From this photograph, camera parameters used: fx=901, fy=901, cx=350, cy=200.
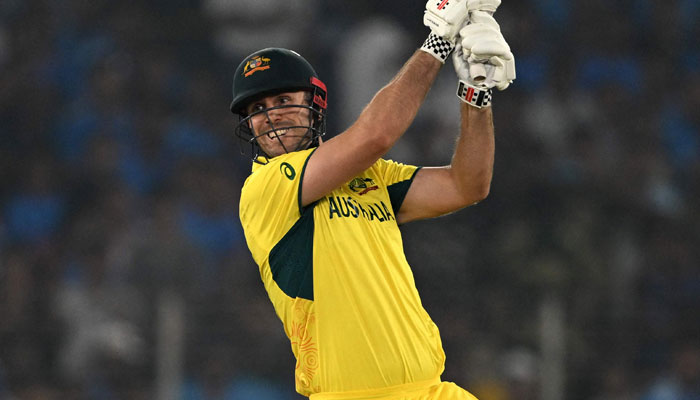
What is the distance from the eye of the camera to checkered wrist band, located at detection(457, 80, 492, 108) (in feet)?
10.9

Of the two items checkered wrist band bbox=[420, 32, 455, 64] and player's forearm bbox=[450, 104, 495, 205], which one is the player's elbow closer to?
player's forearm bbox=[450, 104, 495, 205]

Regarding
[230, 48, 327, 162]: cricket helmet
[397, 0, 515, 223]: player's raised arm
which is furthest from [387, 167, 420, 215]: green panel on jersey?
[230, 48, 327, 162]: cricket helmet

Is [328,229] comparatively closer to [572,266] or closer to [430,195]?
[430,195]

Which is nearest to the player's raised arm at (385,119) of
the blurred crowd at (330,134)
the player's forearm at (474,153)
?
the player's forearm at (474,153)

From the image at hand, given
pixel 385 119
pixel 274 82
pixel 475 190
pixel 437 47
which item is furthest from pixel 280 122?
pixel 475 190

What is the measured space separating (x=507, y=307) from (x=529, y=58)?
2464 millimetres

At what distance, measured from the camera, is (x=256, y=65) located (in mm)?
3576

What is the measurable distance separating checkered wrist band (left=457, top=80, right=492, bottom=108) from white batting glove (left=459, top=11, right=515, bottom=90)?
0.04m

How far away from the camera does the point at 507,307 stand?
7.02 meters

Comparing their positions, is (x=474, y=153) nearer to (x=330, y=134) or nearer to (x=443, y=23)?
(x=443, y=23)

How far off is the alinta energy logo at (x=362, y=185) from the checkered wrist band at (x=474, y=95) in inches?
19.2

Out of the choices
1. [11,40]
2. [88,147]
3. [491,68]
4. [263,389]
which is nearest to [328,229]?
[491,68]

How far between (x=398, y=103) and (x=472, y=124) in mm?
414

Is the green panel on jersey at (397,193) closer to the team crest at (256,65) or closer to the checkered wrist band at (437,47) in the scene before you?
the checkered wrist band at (437,47)
